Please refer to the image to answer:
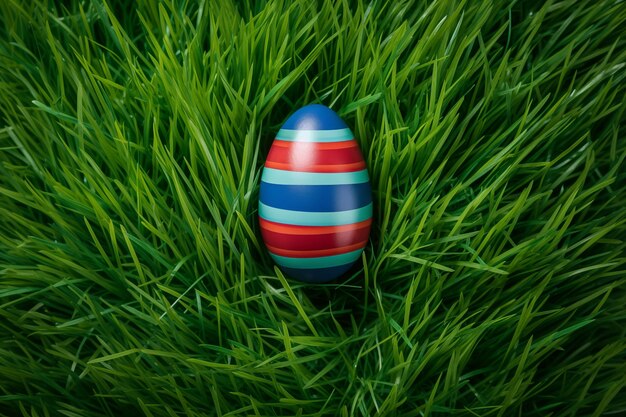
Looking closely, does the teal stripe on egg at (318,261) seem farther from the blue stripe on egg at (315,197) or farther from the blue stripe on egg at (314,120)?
the blue stripe on egg at (314,120)

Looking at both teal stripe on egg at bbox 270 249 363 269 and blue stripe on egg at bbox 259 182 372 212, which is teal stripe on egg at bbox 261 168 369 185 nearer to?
blue stripe on egg at bbox 259 182 372 212

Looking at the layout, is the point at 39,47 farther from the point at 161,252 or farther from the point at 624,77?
the point at 624,77

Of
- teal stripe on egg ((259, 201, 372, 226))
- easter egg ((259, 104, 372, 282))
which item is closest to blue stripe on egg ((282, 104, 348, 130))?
easter egg ((259, 104, 372, 282))

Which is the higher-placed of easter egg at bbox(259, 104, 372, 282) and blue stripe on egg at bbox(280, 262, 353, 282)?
easter egg at bbox(259, 104, 372, 282)

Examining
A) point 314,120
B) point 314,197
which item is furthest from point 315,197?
point 314,120

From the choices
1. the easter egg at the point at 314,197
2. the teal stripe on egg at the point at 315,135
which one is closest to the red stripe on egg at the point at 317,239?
the easter egg at the point at 314,197
